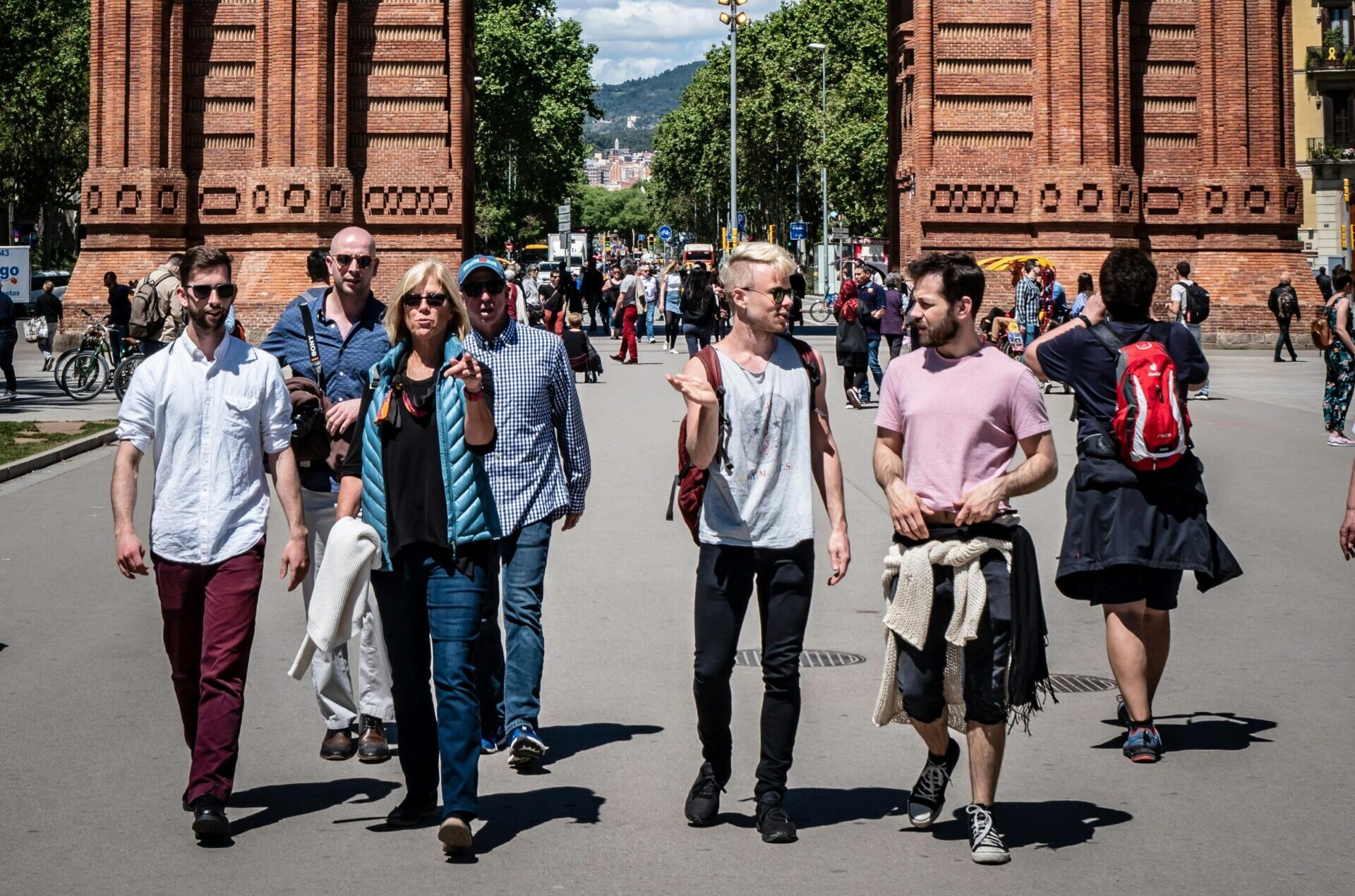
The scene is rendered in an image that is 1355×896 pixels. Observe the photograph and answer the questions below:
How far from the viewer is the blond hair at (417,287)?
6.32 metres

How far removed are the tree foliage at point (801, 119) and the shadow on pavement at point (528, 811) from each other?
7020 cm

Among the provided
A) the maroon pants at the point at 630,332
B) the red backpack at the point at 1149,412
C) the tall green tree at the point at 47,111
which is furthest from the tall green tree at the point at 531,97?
the red backpack at the point at 1149,412

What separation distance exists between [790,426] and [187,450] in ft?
6.62

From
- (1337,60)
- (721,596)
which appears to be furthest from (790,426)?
(1337,60)

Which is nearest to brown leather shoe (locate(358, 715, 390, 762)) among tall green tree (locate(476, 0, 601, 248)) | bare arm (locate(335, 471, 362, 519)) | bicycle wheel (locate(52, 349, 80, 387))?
bare arm (locate(335, 471, 362, 519))

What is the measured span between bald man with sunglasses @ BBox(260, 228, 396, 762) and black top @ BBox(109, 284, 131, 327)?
22.7 meters

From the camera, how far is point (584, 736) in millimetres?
7762

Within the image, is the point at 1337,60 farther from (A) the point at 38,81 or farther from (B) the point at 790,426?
(B) the point at 790,426

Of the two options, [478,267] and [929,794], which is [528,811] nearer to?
[929,794]

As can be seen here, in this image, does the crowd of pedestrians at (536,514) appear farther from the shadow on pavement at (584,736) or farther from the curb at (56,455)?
the curb at (56,455)

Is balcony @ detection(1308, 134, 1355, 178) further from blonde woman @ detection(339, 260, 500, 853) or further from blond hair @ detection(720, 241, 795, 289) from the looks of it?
blonde woman @ detection(339, 260, 500, 853)

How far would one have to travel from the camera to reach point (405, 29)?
115 ft

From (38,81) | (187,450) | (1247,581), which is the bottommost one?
(1247,581)

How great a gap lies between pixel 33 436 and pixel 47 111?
52.2m
